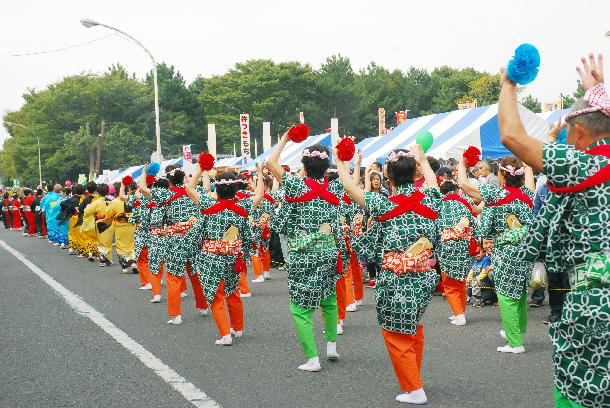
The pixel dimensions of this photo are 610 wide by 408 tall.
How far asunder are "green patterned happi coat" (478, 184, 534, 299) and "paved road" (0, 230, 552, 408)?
0.67m

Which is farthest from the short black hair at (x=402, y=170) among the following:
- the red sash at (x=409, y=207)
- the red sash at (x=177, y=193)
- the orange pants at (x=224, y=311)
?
the red sash at (x=177, y=193)

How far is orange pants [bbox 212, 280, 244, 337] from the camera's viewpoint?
787cm

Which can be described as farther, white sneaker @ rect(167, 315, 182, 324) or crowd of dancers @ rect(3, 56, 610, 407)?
white sneaker @ rect(167, 315, 182, 324)

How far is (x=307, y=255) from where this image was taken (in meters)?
6.81

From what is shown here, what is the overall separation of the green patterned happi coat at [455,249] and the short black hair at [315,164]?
94.7 inches

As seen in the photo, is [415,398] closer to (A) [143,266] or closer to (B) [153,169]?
(B) [153,169]

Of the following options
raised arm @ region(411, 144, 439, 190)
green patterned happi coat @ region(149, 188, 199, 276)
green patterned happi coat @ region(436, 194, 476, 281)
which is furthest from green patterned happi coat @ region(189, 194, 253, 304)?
raised arm @ region(411, 144, 439, 190)

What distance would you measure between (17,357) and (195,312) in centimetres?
Answer: 308

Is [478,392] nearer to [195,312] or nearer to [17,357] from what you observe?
[17,357]

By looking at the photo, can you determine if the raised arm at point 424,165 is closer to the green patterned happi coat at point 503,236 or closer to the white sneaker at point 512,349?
the green patterned happi coat at point 503,236

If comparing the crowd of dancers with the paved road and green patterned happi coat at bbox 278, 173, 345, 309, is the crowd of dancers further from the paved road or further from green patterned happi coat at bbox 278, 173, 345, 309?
the paved road

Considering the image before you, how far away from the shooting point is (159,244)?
1033 cm

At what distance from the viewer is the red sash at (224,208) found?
798cm

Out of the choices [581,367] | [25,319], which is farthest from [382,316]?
[25,319]
